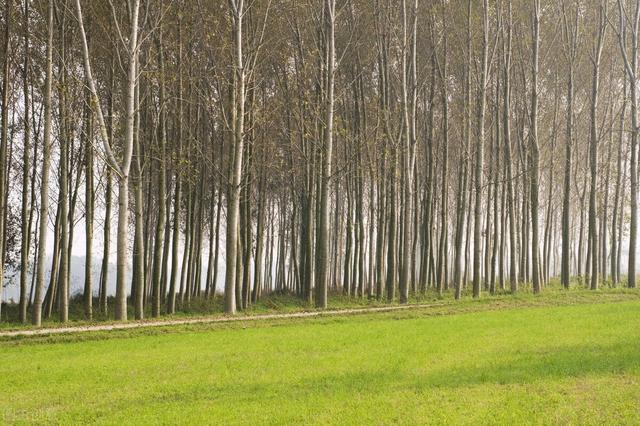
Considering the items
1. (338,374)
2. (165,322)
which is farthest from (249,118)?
(338,374)

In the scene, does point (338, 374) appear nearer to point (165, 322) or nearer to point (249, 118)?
point (165, 322)

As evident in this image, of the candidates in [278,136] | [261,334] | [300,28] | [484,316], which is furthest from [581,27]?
Result: [261,334]

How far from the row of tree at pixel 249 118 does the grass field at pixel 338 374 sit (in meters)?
5.97

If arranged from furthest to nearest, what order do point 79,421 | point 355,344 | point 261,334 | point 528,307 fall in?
point 528,307
point 261,334
point 355,344
point 79,421

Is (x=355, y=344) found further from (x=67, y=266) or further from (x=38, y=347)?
(x=67, y=266)

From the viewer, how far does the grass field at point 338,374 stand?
288 inches

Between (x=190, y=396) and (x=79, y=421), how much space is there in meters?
1.51

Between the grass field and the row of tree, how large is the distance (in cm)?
597

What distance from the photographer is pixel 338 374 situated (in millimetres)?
9352

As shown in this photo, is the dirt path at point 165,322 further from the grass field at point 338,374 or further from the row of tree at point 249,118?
the row of tree at point 249,118

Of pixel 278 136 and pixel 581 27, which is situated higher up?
pixel 581 27

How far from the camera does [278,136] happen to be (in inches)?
1251

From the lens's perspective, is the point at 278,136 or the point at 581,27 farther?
the point at 278,136

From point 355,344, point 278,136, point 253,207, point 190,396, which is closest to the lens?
point 190,396
